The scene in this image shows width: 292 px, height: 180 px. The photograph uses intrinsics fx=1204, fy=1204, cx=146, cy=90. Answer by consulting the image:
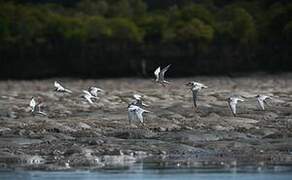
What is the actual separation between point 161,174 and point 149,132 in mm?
7719

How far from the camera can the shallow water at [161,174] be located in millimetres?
25844

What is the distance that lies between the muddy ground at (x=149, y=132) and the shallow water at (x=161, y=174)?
0.93 meters

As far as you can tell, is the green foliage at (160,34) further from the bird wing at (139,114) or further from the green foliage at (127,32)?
the bird wing at (139,114)

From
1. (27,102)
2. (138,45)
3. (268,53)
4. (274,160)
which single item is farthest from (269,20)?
(274,160)

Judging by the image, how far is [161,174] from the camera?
87.4ft

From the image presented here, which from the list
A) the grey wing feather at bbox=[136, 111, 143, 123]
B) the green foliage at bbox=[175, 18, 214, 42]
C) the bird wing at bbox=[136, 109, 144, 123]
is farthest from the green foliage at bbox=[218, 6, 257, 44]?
the bird wing at bbox=[136, 109, 144, 123]

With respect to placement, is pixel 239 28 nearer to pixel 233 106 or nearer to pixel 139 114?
pixel 233 106

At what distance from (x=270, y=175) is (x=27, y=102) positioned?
1927 cm

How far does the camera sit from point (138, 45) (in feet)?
198

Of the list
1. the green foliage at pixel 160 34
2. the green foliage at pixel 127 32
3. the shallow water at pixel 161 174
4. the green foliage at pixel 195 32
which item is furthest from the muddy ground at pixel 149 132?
the green foliage at pixel 127 32

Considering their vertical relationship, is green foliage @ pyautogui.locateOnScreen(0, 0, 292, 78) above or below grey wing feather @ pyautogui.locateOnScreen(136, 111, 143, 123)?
above

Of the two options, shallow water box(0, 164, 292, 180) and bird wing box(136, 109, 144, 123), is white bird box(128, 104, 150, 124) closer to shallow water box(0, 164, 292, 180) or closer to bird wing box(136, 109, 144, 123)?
Result: bird wing box(136, 109, 144, 123)

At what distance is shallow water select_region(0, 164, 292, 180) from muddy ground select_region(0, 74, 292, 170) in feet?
3.04

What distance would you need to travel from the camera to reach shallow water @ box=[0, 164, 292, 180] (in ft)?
84.8
